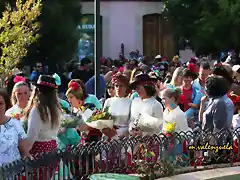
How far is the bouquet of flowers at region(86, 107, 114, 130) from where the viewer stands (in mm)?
8008

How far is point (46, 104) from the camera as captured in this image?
258 inches

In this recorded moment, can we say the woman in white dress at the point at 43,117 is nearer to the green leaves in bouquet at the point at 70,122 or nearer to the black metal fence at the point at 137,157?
the black metal fence at the point at 137,157

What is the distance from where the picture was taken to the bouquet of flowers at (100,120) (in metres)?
8.01

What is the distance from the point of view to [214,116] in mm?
7969

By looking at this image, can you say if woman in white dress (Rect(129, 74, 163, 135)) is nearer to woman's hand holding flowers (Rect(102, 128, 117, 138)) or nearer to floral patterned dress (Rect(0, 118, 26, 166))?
woman's hand holding flowers (Rect(102, 128, 117, 138))

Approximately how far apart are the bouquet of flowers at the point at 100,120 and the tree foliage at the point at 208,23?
15614 mm

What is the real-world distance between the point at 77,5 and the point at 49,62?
2448mm

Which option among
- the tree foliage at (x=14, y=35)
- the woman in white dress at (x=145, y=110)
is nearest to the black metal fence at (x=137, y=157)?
the woman in white dress at (x=145, y=110)

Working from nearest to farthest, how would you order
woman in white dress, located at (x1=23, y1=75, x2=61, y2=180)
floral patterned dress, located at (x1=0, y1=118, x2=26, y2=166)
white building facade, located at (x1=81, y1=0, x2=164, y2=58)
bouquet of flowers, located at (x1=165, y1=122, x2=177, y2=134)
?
1. floral patterned dress, located at (x1=0, y1=118, x2=26, y2=166)
2. woman in white dress, located at (x1=23, y1=75, x2=61, y2=180)
3. bouquet of flowers, located at (x1=165, y1=122, x2=177, y2=134)
4. white building facade, located at (x1=81, y1=0, x2=164, y2=58)

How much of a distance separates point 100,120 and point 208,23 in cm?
1728

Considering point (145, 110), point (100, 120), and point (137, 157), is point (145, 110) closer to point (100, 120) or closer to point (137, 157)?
point (100, 120)

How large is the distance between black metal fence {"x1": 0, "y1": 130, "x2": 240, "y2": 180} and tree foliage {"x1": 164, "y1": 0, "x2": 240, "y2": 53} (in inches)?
623

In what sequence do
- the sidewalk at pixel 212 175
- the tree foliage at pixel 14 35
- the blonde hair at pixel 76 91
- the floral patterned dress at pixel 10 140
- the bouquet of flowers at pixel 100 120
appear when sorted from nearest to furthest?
the floral patterned dress at pixel 10 140, the sidewalk at pixel 212 175, the bouquet of flowers at pixel 100 120, the blonde hair at pixel 76 91, the tree foliage at pixel 14 35

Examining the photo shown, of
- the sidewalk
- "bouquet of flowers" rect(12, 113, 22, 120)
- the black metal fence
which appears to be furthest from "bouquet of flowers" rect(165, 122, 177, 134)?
"bouquet of flowers" rect(12, 113, 22, 120)
